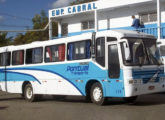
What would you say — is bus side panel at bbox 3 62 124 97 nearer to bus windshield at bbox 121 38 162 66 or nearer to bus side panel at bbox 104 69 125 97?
bus side panel at bbox 104 69 125 97

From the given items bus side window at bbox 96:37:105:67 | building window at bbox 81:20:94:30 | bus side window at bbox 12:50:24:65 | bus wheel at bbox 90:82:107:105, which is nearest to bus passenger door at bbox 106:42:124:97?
bus side window at bbox 96:37:105:67

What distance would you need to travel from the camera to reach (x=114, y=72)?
40.7 ft

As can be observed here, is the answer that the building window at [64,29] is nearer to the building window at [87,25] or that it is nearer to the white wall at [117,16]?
the white wall at [117,16]

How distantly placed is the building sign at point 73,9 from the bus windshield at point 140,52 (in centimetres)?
1252

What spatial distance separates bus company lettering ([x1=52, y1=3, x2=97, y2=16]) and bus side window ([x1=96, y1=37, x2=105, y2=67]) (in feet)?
39.5

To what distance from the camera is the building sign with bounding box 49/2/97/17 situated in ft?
82.9

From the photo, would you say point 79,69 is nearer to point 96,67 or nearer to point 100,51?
point 96,67

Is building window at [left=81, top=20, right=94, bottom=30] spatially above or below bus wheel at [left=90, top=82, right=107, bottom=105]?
above

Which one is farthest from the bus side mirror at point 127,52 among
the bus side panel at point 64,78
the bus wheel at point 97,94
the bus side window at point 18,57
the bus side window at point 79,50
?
the bus side window at point 18,57

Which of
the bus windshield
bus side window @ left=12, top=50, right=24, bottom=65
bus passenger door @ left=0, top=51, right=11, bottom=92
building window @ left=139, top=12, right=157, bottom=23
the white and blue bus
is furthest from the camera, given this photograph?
building window @ left=139, top=12, right=157, bottom=23

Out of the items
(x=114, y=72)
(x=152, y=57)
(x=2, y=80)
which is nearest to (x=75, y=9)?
(x=2, y=80)

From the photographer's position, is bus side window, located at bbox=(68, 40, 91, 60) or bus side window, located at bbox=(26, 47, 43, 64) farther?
bus side window, located at bbox=(26, 47, 43, 64)

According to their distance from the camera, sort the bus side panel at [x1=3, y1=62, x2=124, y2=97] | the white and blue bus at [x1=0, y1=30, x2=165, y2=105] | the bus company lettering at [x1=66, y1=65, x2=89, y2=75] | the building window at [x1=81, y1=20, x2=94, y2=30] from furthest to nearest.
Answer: the building window at [x1=81, y1=20, x2=94, y2=30] < the bus company lettering at [x1=66, y1=65, x2=89, y2=75] < the bus side panel at [x1=3, y1=62, x2=124, y2=97] < the white and blue bus at [x1=0, y1=30, x2=165, y2=105]

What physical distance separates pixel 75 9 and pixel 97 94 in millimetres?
14508
